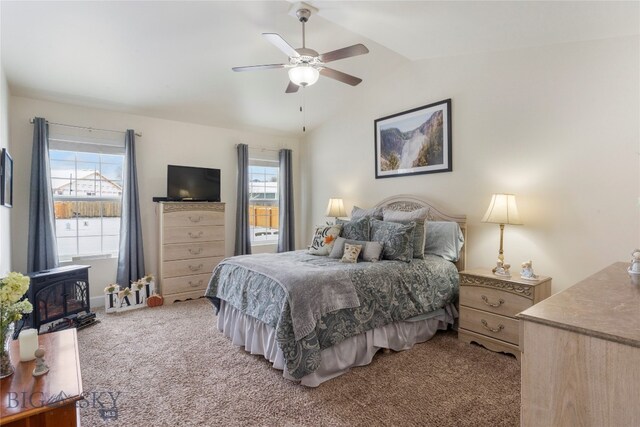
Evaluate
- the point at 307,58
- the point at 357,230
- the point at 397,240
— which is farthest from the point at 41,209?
the point at 397,240

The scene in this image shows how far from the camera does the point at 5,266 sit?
294 cm

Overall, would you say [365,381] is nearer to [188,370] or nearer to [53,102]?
[188,370]

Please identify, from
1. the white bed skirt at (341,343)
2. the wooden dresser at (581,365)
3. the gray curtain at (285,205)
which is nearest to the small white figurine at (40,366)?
the white bed skirt at (341,343)

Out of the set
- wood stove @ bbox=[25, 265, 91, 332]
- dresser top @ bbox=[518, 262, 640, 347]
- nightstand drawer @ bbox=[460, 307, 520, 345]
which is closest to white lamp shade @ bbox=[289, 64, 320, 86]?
dresser top @ bbox=[518, 262, 640, 347]

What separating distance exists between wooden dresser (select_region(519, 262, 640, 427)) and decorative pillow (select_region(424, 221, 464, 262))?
7.32ft

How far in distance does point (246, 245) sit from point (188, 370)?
8.80ft

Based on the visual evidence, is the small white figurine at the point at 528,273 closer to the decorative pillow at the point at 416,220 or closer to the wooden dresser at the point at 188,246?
the decorative pillow at the point at 416,220

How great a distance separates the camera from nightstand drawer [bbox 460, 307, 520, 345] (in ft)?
8.36

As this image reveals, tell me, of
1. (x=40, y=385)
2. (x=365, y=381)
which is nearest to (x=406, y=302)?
(x=365, y=381)

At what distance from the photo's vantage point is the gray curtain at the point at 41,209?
344 cm

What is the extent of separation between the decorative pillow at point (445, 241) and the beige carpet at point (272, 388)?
0.85 metres

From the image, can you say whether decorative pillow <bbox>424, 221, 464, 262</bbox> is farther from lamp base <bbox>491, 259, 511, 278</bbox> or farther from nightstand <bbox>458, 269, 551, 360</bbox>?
lamp base <bbox>491, 259, 511, 278</bbox>

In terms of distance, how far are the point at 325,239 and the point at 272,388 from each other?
5.10 ft

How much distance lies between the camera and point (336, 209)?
4.76 meters
